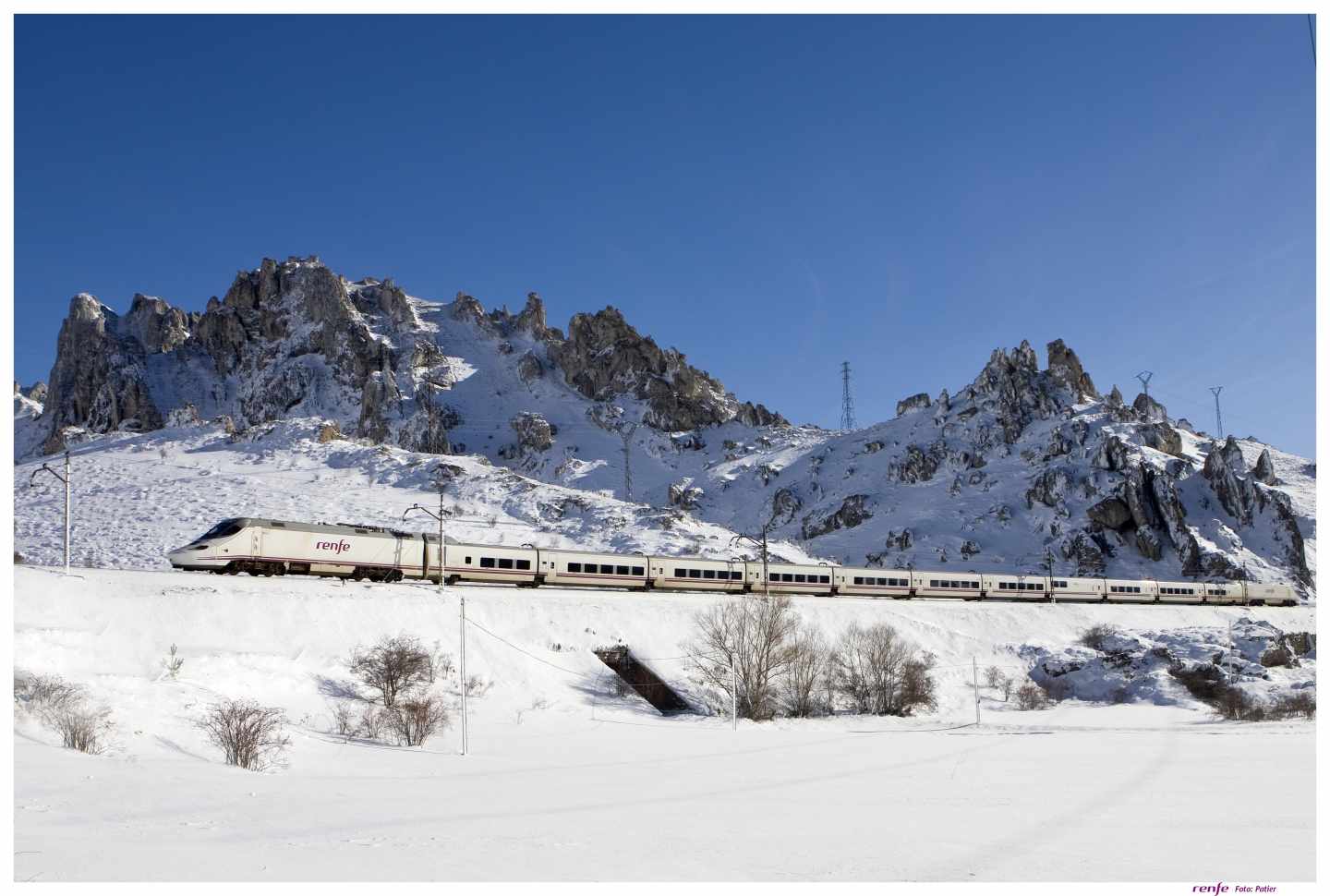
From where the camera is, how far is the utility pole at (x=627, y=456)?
470 ft

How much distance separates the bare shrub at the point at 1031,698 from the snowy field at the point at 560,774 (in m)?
1.50

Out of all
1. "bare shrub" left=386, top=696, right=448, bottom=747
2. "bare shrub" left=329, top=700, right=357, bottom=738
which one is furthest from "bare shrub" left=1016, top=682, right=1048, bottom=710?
"bare shrub" left=329, top=700, right=357, bottom=738

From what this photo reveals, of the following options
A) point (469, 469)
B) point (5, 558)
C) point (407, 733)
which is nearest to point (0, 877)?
point (5, 558)

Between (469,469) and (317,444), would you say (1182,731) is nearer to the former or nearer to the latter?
(469,469)

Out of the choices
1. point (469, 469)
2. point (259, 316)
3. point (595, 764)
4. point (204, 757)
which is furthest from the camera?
point (259, 316)

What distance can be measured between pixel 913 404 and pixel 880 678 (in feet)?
448

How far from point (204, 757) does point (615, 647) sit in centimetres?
2371

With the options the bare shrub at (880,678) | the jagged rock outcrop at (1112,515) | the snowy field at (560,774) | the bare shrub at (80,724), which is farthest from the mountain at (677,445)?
the bare shrub at (80,724)

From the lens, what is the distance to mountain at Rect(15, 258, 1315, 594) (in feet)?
347

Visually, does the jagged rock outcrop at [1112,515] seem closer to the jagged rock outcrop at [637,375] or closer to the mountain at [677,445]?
the mountain at [677,445]

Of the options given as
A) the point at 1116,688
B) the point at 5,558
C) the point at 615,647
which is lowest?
the point at 1116,688

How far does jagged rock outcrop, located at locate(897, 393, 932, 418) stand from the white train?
94.8 m

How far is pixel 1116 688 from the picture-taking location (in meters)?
48.8

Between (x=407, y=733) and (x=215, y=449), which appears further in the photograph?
(x=215, y=449)
